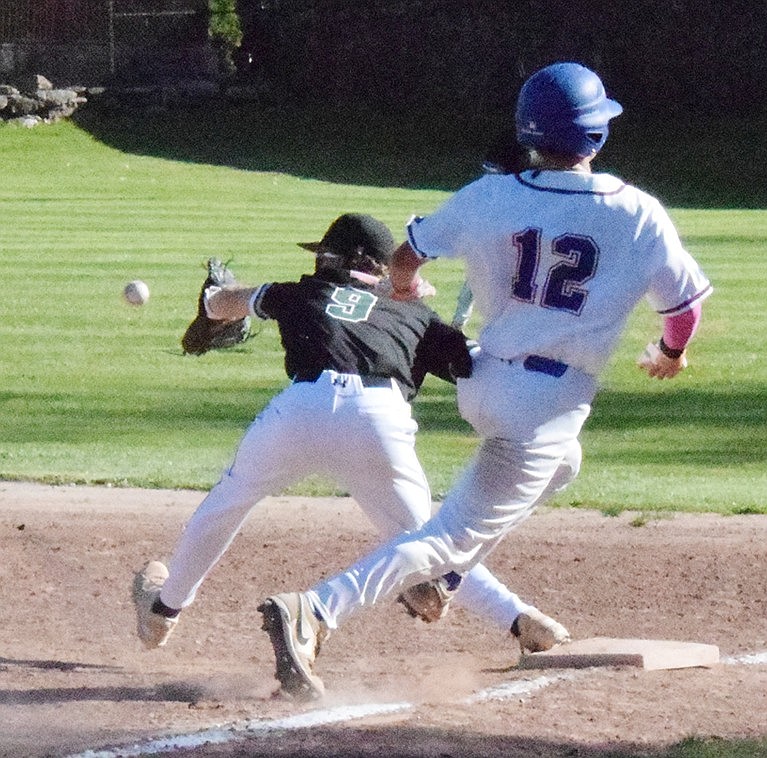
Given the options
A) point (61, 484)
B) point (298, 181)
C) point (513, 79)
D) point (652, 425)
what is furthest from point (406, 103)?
point (61, 484)

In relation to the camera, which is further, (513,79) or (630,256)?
(513,79)

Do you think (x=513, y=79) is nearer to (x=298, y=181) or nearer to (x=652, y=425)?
Answer: (x=298, y=181)

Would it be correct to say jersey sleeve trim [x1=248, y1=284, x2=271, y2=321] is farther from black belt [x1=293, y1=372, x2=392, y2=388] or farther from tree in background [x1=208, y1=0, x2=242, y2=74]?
tree in background [x1=208, y1=0, x2=242, y2=74]

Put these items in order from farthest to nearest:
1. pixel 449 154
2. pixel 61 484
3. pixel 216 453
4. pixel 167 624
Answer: pixel 449 154
pixel 216 453
pixel 61 484
pixel 167 624

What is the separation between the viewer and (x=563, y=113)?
503 cm

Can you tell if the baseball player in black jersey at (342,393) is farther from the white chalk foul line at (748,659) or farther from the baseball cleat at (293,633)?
the white chalk foul line at (748,659)

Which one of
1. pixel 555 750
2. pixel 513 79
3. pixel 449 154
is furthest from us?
pixel 513 79

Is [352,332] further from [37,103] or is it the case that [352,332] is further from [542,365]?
[37,103]

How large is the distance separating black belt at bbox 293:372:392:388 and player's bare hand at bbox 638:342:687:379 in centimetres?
83

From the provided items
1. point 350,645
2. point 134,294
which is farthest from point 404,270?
point 134,294

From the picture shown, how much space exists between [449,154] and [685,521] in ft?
81.0

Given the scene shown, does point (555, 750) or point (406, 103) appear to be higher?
point (555, 750)

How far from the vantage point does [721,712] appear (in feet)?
17.5

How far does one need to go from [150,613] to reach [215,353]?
8628mm
